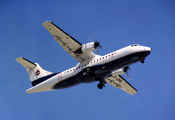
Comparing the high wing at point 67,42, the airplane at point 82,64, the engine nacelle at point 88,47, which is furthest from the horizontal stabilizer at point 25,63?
the engine nacelle at point 88,47

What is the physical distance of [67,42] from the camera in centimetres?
2230

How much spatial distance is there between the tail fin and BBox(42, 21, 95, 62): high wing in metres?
3.33

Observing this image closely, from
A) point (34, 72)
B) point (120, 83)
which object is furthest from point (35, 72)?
point (120, 83)

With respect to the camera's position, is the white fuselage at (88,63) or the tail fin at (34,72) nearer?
the white fuselage at (88,63)

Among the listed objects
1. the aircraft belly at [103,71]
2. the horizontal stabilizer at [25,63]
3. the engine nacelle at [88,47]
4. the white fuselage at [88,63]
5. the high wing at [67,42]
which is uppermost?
the horizontal stabilizer at [25,63]

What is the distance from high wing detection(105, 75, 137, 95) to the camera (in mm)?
26062

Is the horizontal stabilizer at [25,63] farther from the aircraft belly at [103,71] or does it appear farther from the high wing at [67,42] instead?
the high wing at [67,42]

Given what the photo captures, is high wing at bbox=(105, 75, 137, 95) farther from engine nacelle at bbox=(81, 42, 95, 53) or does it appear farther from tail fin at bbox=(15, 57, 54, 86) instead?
tail fin at bbox=(15, 57, 54, 86)

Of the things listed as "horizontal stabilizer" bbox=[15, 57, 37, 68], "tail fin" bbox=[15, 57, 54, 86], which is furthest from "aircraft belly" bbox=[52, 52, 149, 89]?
"horizontal stabilizer" bbox=[15, 57, 37, 68]

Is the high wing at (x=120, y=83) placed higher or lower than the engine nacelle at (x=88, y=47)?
lower

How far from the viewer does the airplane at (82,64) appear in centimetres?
2116

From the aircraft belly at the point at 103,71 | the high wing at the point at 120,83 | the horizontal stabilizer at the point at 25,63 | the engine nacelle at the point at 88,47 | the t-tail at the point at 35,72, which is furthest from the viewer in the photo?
the high wing at the point at 120,83

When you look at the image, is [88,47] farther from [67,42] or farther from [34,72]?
[34,72]


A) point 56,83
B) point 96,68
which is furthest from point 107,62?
point 56,83
